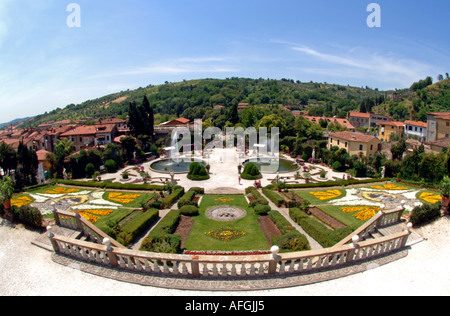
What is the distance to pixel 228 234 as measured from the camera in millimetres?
19344

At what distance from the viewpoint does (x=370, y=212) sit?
21969mm

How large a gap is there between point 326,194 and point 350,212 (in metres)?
6.84

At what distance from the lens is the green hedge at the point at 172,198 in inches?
1021

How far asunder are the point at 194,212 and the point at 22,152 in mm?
27743

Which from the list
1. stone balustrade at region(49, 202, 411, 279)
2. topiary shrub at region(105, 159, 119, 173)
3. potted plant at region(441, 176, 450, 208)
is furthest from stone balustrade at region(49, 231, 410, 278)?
topiary shrub at region(105, 159, 119, 173)

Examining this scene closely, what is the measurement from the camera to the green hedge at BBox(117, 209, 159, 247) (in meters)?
17.5

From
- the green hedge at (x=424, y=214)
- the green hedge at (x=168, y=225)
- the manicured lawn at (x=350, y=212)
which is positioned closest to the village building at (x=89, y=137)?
the green hedge at (x=168, y=225)

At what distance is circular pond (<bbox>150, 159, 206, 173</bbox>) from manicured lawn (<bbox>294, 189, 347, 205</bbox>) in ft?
68.6

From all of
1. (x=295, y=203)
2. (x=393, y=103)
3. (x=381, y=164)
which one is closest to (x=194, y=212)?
(x=295, y=203)

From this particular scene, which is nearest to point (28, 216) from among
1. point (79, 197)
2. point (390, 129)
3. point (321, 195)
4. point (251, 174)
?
point (79, 197)

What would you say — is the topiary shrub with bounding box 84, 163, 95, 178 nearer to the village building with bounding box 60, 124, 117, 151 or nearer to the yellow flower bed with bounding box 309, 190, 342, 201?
the village building with bounding box 60, 124, 117, 151

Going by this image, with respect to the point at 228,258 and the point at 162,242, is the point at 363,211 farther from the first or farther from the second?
the point at 162,242

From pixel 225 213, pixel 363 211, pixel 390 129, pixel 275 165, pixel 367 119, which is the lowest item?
pixel 225 213

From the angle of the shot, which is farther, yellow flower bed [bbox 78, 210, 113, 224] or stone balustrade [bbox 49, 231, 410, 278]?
yellow flower bed [bbox 78, 210, 113, 224]
